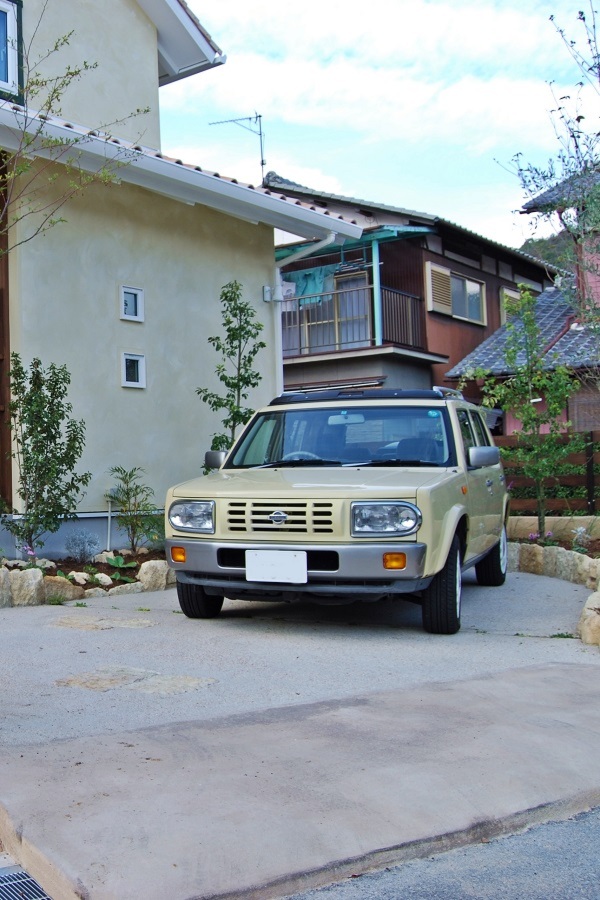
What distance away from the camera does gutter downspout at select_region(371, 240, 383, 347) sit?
22.2 meters

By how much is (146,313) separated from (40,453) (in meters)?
2.97

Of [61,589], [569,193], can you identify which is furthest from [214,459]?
[569,193]

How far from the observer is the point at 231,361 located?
11.8 meters

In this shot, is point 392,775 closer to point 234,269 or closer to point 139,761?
point 139,761

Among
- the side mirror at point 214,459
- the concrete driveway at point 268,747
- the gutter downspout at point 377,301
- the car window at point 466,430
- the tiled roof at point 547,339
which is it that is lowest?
the concrete driveway at point 268,747

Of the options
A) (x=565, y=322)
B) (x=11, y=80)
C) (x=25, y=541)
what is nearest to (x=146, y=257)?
(x=11, y=80)

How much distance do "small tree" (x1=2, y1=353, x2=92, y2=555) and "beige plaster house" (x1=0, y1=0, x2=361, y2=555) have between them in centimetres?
74

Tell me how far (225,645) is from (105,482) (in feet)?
14.2

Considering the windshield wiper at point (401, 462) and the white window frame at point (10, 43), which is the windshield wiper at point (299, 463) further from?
the white window frame at point (10, 43)

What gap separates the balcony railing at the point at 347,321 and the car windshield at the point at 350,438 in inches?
597

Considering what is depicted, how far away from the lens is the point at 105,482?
33.0 feet

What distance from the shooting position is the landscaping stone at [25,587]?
24.8 feet

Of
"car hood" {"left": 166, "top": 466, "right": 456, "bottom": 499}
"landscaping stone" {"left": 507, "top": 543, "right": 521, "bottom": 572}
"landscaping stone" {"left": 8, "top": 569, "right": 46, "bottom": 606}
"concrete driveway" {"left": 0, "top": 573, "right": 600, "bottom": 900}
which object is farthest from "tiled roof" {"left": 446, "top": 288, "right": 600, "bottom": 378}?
"concrete driveway" {"left": 0, "top": 573, "right": 600, "bottom": 900}

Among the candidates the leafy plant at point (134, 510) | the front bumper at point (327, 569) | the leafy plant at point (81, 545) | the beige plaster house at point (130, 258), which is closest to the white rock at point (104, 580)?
the leafy plant at point (81, 545)
